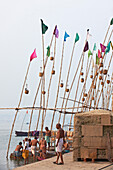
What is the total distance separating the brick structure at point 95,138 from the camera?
9.85 m

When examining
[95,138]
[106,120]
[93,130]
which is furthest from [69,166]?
[106,120]

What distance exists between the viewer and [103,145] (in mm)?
9852

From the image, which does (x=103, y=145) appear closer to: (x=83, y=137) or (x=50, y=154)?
(x=83, y=137)

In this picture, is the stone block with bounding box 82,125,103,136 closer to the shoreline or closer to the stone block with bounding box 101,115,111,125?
the stone block with bounding box 101,115,111,125

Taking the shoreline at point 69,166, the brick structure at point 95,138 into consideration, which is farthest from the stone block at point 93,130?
the shoreline at point 69,166

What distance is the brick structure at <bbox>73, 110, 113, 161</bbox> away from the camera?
985 centimetres

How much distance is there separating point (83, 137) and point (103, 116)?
34.5 inches

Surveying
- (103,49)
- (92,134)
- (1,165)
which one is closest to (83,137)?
(92,134)

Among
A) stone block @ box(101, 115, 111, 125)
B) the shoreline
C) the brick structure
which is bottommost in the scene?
the shoreline

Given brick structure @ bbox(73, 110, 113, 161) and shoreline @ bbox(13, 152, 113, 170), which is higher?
brick structure @ bbox(73, 110, 113, 161)

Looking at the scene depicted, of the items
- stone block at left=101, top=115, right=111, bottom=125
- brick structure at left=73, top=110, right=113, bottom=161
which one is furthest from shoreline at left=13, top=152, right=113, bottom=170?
stone block at left=101, top=115, right=111, bottom=125

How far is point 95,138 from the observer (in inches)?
388

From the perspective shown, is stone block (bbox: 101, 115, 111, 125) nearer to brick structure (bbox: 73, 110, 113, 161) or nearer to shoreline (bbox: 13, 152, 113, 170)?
brick structure (bbox: 73, 110, 113, 161)

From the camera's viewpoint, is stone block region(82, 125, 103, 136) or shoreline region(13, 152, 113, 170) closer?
shoreline region(13, 152, 113, 170)
